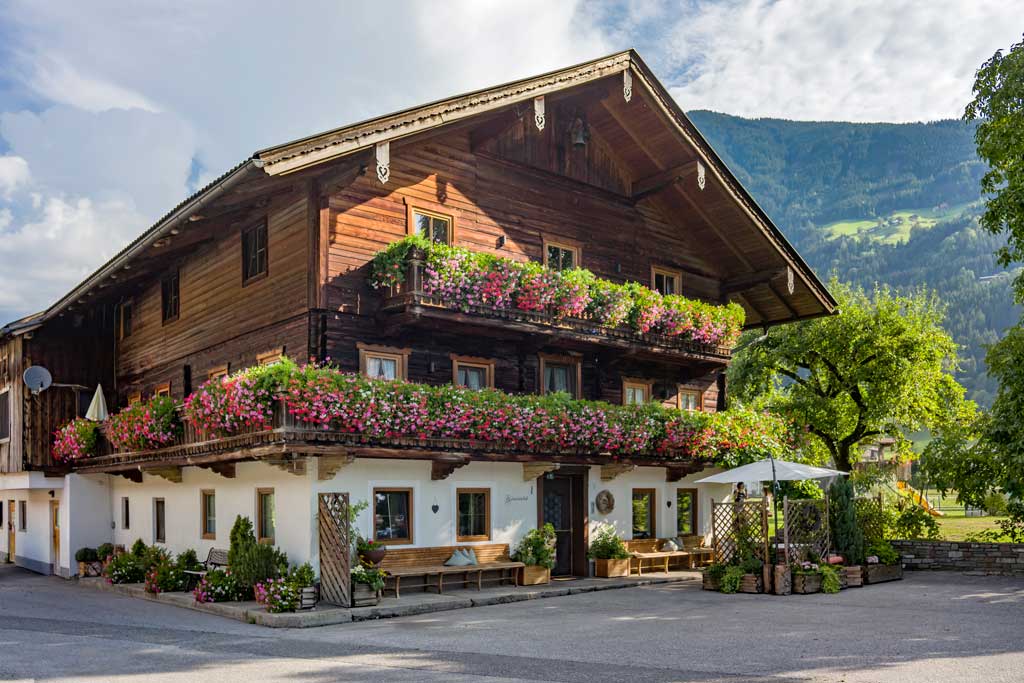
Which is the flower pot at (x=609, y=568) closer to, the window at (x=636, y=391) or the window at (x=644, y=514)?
the window at (x=644, y=514)

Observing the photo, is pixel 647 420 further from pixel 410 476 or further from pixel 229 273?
pixel 229 273

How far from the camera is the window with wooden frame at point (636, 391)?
26500 millimetres

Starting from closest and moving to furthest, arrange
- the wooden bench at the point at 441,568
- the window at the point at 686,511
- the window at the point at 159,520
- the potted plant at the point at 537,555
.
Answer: the wooden bench at the point at 441,568, the potted plant at the point at 537,555, the window at the point at 159,520, the window at the point at 686,511

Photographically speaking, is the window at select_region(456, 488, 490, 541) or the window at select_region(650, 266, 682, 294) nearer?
the window at select_region(456, 488, 490, 541)

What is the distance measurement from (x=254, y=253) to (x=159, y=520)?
7.93 metres

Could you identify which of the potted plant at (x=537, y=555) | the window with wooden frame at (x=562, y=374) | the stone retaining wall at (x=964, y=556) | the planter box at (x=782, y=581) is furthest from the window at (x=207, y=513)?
the stone retaining wall at (x=964, y=556)

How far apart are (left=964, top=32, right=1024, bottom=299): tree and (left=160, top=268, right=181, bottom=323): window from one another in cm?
1954

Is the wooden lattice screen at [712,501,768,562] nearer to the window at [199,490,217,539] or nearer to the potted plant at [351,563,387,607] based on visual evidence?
the potted plant at [351,563,387,607]

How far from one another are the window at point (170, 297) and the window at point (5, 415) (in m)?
6.64

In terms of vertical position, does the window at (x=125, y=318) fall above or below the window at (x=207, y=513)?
above

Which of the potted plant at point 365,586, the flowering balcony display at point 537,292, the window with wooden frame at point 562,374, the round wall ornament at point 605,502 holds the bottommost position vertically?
the potted plant at point 365,586

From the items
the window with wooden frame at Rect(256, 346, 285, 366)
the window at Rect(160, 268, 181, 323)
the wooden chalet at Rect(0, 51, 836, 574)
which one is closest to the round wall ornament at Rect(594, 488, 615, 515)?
the wooden chalet at Rect(0, 51, 836, 574)

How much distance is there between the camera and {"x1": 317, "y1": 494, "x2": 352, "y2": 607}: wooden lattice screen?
59.3ft

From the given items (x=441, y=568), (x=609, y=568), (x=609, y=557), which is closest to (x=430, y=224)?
(x=441, y=568)
